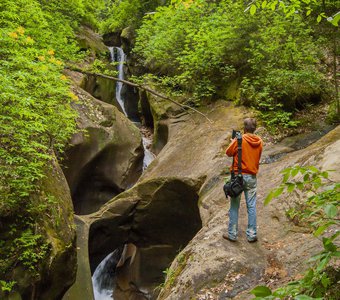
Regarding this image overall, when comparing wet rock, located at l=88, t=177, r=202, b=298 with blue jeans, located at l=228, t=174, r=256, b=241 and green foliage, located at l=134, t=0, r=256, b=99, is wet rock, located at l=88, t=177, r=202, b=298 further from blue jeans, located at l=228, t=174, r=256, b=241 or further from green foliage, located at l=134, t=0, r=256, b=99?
green foliage, located at l=134, t=0, r=256, b=99

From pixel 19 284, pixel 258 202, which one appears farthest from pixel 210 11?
pixel 19 284

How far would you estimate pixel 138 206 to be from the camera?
11320 mm

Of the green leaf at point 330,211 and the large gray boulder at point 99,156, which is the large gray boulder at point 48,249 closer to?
the green leaf at point 330,211

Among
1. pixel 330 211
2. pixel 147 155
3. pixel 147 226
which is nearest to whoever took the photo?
pixel 330 211

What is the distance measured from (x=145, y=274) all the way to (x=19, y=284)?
9080mm

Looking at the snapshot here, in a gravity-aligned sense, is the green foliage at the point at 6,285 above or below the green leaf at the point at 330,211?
below

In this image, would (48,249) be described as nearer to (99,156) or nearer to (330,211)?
(330,211)

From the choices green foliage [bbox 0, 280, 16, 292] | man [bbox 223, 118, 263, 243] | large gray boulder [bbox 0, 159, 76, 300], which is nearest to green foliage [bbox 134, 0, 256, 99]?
man [bbox 223, 118, 263, 243]

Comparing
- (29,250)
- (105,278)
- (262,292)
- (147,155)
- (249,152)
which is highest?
(262,292)

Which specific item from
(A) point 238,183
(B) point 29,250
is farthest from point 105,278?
(A) point 238,183

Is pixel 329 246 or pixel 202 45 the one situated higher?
pixel 202 45

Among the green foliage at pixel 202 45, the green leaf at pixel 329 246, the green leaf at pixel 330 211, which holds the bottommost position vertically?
the green leaf at pixel 329 246

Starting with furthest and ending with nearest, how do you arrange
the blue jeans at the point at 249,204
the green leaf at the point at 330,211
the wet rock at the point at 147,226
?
the wet rock at the point at 147,226 < the blue jeans at the point at 249,204 < the green leaf at the point at 330,211

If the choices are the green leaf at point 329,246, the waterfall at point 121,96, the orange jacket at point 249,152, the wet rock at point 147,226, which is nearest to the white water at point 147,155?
the waterfall at point 121,96
